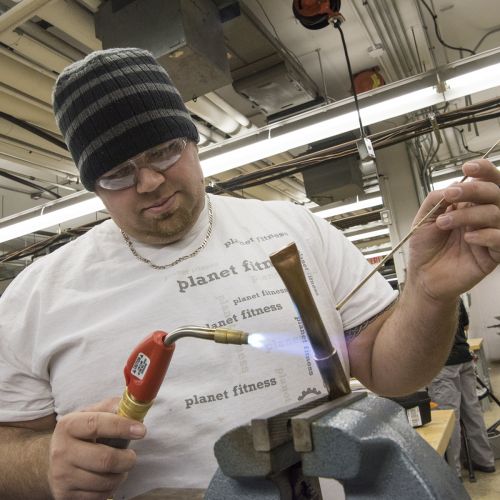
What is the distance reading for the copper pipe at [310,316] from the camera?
481mm

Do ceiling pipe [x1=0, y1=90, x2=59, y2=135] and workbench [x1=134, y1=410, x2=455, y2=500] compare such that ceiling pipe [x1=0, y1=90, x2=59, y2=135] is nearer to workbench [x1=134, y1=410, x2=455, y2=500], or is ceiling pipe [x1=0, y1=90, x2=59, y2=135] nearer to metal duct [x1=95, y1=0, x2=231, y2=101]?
metal duct [x1=95, y1=0, x2=231, y2=101]

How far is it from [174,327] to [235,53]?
2245 millimetres

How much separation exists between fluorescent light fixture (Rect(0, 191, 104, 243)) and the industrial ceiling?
1.30 ft

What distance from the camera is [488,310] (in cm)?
1009

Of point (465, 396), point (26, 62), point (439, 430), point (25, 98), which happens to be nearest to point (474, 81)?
point (439, 430)

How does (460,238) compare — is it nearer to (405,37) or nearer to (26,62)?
(26,62)

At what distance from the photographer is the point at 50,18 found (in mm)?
2324

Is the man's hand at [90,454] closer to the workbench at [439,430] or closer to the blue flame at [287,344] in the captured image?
the blue flame at [287,344]

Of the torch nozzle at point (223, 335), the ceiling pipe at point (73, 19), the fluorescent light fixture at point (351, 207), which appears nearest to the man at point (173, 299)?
the torch nozzle at point (223, 335)

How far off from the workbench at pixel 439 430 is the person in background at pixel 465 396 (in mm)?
1632

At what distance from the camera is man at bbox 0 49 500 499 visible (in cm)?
82

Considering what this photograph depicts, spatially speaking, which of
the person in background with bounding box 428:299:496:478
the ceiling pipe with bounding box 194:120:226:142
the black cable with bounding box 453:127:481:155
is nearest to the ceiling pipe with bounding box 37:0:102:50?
the ceiling pipe with bounding box 194:120:226:142

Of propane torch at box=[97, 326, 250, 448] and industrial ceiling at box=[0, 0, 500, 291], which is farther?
industrial ceiling at box=[0, 0, 500, 291]

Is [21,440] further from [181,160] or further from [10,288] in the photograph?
[181,160]
